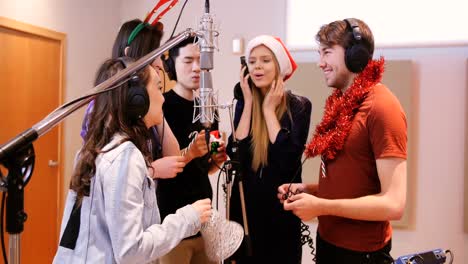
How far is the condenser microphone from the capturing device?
48.5 inches

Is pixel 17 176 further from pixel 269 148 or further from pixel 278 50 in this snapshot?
pixel 278 50

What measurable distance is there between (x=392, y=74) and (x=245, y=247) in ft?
6.71

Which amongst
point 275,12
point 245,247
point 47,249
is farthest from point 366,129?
point 47,249

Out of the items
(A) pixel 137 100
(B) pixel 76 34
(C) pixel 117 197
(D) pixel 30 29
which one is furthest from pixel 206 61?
(B) pixel 76 34

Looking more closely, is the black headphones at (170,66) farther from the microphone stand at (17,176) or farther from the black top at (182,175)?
the microphone stand at (17,176)

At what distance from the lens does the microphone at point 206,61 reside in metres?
1.23

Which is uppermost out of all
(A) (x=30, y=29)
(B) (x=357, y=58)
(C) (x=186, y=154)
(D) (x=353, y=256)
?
(A) (x=30, y=29)

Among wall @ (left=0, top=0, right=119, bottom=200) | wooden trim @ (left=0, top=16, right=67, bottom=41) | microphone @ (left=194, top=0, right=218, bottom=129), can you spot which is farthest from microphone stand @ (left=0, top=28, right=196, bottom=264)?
wall @ (left=0, top=0, right=119, bottom=200)

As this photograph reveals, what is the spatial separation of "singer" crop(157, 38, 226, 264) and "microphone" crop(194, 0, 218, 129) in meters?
0.29

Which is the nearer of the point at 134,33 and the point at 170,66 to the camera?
the point at 134,33

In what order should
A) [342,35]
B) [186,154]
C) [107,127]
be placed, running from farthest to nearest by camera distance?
[186,154]
[342,35]
[107,127]

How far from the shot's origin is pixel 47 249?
10.9 feet

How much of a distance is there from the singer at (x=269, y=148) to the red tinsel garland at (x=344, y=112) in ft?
0.66

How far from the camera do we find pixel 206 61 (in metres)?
1.24
